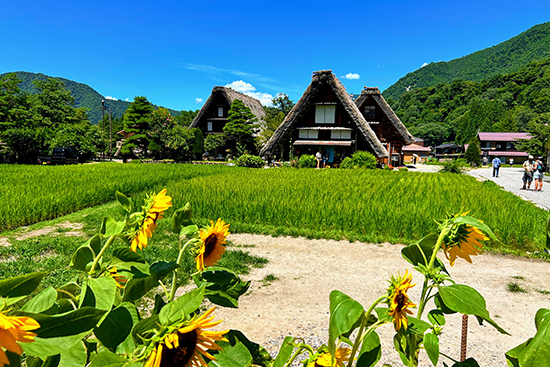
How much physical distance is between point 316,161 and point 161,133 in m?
13.7

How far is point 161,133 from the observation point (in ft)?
82.6

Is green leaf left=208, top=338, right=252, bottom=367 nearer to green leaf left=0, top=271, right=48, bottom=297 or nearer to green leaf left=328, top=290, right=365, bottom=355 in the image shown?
green leaf left=328, top=290, right=365, bottom=355

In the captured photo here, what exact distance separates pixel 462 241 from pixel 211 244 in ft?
1.83

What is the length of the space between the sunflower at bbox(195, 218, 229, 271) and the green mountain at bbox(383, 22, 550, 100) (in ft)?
400

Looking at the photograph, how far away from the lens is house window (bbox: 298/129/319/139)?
776 inches

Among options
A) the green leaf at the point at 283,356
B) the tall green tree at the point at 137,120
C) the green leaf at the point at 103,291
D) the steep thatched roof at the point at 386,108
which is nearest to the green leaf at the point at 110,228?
Answer: the green leaf at the point at 103,291

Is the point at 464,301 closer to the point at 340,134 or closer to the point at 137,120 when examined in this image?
the point at 340,134

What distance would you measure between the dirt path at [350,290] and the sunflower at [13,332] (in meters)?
1.43

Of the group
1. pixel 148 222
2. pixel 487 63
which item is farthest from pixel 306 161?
pixel 487 63

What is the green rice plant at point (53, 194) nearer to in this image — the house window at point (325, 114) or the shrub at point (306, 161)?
the shrub at point (306, 161)

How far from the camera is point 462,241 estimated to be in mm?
621

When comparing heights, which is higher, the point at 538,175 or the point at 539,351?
the point at 539,351

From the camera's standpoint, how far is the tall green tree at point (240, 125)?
82.1 ft

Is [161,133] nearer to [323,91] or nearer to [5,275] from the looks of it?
[323,91]
